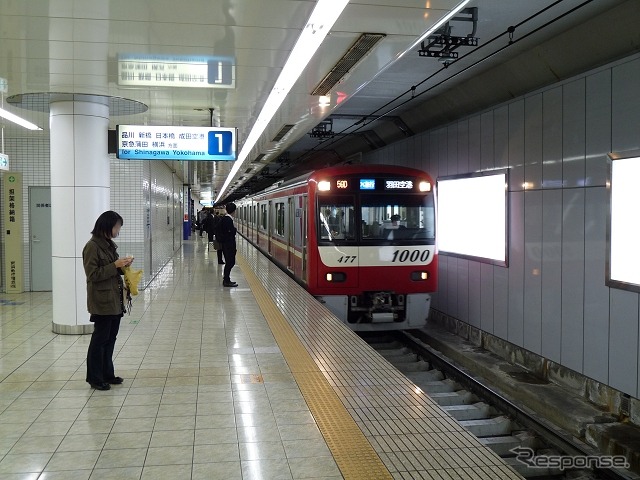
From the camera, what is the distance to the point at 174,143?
8344 mm

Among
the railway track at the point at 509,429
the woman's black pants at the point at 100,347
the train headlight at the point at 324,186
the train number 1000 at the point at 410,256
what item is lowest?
the railway track at the point at 509,429

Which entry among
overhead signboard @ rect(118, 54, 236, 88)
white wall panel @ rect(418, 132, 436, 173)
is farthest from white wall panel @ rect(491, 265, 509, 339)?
overhead signboard @ rect(118, 54, 236, 88)

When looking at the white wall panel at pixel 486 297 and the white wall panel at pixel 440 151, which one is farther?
the white wall panel at pixel 440 151

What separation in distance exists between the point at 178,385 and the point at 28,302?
621 cm

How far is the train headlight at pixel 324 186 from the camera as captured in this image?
30.2 ft

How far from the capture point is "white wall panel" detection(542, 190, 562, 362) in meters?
7.50

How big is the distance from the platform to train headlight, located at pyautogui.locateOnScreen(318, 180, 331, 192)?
2.21 meters

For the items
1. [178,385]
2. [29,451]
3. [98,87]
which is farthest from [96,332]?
[98,87]

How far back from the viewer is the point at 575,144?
714cm

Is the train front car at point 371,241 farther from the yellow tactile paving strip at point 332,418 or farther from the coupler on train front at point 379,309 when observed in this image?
the yellow tactile paving strip at point 332,418

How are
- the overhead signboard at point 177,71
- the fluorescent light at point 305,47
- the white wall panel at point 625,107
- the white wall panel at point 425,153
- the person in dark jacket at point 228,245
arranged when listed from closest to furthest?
1. the fluorescent light at point 305,47
2. the overhead signboard at point 177,71
3. the white wall panel at point 625,107
4. the person in dark jacket at point 228,245
5. the white wall panel at point 425,153

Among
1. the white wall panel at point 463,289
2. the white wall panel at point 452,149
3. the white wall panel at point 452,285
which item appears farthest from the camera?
the white wall panel at point 452,285

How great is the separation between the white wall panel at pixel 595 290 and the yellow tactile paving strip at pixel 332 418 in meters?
3.40

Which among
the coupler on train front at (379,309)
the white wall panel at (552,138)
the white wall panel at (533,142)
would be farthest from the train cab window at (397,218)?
the white wall panel at (552,138)
